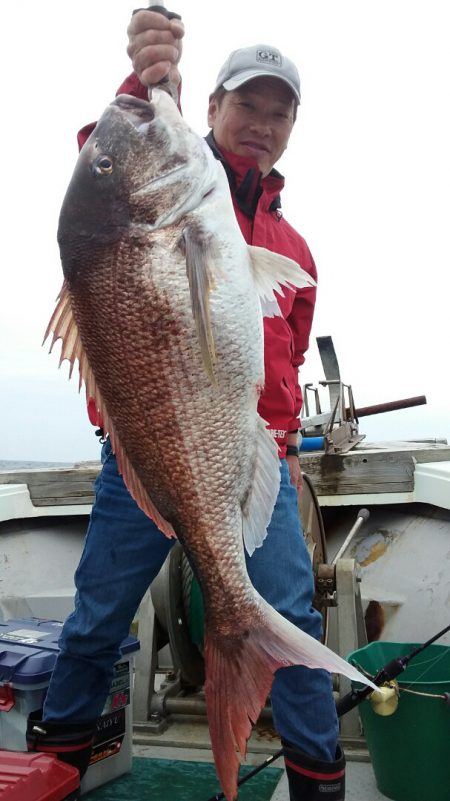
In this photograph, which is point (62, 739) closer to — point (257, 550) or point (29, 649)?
point (29, 649)

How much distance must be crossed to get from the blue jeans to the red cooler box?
24 cm

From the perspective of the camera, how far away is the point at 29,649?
2846 mm

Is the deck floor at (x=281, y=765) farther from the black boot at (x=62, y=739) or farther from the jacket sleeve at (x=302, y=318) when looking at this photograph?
the jacket sleeve at (x=302, y=318)

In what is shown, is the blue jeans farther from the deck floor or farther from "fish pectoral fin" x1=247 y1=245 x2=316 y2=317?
the deck floor

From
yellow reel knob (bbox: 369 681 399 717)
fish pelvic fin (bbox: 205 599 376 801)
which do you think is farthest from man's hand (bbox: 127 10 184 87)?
yellow reel knob (bbox: 369 681 399 717)

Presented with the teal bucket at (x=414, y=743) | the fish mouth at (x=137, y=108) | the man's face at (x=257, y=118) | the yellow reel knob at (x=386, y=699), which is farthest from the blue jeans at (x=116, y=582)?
the man's face at (x=257, y=118)

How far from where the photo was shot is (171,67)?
7.01 feet

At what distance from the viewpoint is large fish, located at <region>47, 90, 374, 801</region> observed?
1.98m

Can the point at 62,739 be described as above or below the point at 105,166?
below

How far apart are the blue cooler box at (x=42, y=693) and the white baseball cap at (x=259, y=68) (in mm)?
2483

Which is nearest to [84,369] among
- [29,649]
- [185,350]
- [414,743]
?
[185,350]

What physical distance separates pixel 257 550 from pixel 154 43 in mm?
1709

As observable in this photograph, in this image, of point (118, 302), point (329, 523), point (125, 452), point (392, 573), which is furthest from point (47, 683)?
point (329, 523)

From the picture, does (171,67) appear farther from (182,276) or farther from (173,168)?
(182,276)
